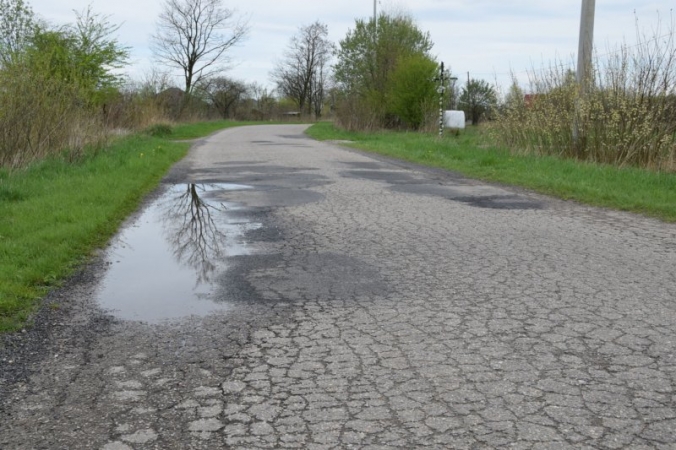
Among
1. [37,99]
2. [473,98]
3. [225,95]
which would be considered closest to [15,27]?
[37,99]

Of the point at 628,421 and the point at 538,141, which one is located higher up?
the point at 538,141

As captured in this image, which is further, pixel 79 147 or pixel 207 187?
pixel 79 147

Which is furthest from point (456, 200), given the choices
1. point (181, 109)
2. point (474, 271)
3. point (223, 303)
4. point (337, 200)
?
point (181, 109)

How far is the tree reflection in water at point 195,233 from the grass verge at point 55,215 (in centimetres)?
72

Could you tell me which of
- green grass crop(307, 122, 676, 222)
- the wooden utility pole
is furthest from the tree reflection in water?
the wooden utility pole

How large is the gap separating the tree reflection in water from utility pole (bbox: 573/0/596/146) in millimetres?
8854

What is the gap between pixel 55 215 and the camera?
857cm

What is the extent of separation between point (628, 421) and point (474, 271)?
3075mm

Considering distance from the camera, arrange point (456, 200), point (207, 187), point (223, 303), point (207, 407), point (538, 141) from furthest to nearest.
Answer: point (538, 141)
point (207, 187)
point (456, 200)
point (223, 303)
point (207, 407)

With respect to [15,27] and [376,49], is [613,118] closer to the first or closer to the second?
[15,27]

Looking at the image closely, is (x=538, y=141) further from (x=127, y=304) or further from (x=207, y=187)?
(x=127, y=304)

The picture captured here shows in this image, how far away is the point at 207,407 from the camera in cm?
352

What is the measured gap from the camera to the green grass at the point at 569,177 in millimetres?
10156

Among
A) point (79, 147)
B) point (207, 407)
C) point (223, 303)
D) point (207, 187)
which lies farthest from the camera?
point (79, 147)
